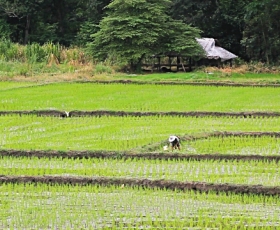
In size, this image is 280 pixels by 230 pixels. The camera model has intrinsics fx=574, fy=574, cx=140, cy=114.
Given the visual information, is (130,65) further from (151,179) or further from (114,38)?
(151,179)

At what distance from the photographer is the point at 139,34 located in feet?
76.8

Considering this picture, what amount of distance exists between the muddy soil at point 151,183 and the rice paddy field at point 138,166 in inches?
0.4

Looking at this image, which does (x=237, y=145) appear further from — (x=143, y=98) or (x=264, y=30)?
(x=264, y=30)

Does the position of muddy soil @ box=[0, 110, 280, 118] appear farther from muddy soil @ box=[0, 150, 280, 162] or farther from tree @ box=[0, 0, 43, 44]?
tree @ box=[0, 0, 43, 44]

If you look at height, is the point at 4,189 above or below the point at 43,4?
below

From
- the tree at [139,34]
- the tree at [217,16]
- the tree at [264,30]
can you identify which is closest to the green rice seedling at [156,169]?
the tree at [139,34]

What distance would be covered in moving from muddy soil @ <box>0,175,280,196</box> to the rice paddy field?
0.01m

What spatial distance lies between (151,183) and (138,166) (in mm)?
1081

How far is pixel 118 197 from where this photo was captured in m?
6.10

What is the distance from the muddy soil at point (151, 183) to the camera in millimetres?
6199

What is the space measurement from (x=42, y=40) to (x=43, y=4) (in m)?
2.14

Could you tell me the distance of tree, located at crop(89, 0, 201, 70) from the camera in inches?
935

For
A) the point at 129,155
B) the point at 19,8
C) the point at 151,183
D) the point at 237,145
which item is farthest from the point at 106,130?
the point at 19,8

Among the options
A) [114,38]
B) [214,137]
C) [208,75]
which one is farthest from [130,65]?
[214,137]
